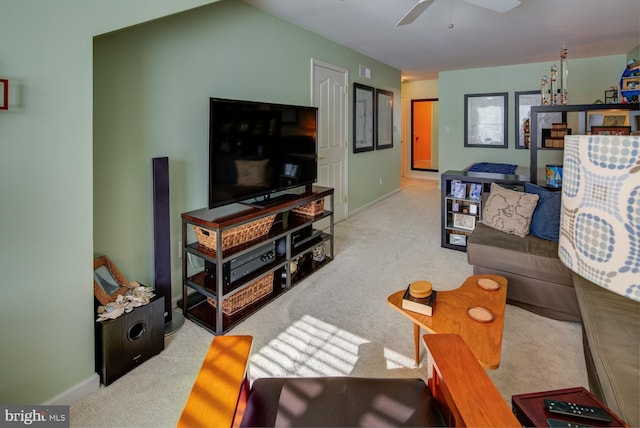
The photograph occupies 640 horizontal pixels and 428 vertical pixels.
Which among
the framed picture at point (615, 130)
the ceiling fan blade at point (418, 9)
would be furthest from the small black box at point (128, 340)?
the framed picture at point (615, 130)

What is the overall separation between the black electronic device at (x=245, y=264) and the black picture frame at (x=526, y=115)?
5610 millimetres

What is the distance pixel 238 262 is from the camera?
2492mm

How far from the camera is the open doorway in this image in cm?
942

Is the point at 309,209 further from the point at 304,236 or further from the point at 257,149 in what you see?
the point at 257,149

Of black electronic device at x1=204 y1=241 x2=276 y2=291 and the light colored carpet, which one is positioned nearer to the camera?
the light colored carpet

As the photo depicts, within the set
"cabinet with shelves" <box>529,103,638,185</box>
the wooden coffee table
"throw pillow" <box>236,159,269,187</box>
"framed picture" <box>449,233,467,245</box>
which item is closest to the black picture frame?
"cabinet with shelves" <box>529,103,638,185</box>

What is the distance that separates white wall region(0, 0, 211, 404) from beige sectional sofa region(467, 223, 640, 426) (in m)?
2.18

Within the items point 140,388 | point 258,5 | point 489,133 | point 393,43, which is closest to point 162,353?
point 140,388

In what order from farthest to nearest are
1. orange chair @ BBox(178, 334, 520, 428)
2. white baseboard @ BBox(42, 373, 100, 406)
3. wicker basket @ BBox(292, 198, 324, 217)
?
wicker basket @ BBox(292, 198, 324, 217) < white baseboard @ BBox(42, 373, 100, 406) < orange chair @ BBox(178, 334, 520, 428)

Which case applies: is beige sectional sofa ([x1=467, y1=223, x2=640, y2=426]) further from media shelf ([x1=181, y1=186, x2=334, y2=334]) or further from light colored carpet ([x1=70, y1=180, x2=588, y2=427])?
media shelf ([x1=181, y1=186, x2=334, y2=334])

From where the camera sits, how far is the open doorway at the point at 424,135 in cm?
942

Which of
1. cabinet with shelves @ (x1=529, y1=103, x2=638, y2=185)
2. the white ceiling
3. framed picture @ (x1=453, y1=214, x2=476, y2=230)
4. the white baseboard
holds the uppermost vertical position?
the white ceiling

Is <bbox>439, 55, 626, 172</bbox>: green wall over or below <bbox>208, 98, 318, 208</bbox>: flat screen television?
over

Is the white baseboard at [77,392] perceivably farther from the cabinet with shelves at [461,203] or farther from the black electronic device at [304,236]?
the cabinet with shelves at [461,203]
